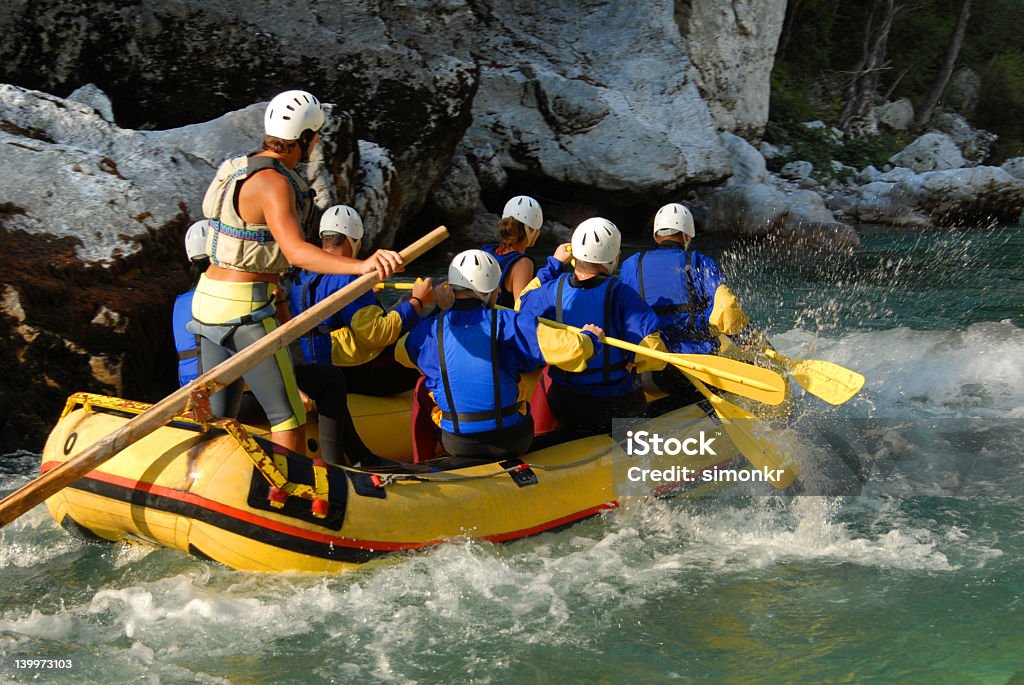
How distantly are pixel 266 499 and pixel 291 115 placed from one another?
63.8 inches

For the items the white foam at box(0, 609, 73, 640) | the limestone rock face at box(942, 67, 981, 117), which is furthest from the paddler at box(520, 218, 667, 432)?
the limestone rock face at box(942, 67, 981, 117)

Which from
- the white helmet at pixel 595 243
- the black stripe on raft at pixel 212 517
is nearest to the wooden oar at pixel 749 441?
the white helmet at pixel 595 243

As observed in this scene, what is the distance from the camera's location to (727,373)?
4.79m

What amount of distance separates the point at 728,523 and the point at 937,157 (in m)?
19.8

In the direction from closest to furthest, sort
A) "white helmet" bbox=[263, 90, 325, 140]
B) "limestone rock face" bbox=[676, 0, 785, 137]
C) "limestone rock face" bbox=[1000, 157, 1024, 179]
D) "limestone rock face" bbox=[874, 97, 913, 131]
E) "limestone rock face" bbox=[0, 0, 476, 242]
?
"white helmet" bbox=[263, 90, 325, 140], "limestone rock face" bbox=[0, 0, 476, 242], "limestone rock face" bbox=[676, 0, 785, 137], "limestone rock face" bbox=[1000, 157, 1024, 179], "limestone rock face" bbox=[874, 97, 913, 131]

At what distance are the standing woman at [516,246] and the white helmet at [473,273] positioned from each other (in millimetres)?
1498

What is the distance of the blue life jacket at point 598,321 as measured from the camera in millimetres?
5051

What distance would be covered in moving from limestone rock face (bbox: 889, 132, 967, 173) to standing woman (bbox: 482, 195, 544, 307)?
18.4m

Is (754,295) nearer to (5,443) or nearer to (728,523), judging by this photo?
(728,523)

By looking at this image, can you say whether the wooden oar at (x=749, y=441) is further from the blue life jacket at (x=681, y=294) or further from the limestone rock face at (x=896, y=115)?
the limestone rock face at (x=896, y=115)

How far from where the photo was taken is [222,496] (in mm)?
4086

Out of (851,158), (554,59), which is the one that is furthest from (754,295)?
(851,158)

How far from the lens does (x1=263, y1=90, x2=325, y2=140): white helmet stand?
13.0ft

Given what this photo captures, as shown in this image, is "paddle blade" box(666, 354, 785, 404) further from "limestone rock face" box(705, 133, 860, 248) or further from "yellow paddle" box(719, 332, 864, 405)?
"limestone rock face" box(705, 133, 860, 248)
